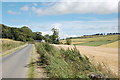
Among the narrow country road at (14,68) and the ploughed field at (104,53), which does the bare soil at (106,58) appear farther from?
the narrow country road at (14,68)

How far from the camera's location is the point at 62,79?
6.30 metres

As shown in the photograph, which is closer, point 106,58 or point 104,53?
point 106,58

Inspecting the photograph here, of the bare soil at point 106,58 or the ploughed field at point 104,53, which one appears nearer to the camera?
the bare soil at point 106,58

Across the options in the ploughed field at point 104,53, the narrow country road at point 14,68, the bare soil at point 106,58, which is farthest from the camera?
the ploughed field at point 104,53

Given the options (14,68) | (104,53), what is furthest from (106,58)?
(14,68)

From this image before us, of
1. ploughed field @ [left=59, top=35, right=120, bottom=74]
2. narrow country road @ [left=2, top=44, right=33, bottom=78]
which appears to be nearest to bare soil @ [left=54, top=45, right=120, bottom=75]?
ploughed field @ [left=59, top=35, right=120, bottom=74]

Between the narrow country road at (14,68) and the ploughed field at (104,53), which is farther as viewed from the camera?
the ploughed field at (104,53)

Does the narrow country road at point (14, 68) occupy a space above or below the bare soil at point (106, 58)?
above

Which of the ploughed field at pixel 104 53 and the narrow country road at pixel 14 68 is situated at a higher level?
the narrow country road at pixel 14 68

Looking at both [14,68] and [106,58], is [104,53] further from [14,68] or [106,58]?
[14,68]

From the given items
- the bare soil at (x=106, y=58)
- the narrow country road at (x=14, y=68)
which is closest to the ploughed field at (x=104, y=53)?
the bare soil at (x=106, y=58)

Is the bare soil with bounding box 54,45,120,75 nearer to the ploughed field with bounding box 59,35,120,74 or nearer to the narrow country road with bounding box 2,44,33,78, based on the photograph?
the ploughed field with bounding box 59,35,120,74

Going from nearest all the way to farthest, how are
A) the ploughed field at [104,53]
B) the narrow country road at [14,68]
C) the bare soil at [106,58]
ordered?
the narrow country road at [14,68] < the bare soil at [106,58] < the ploughed field at [104,53]

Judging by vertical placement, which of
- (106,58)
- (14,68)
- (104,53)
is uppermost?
(14,68)
